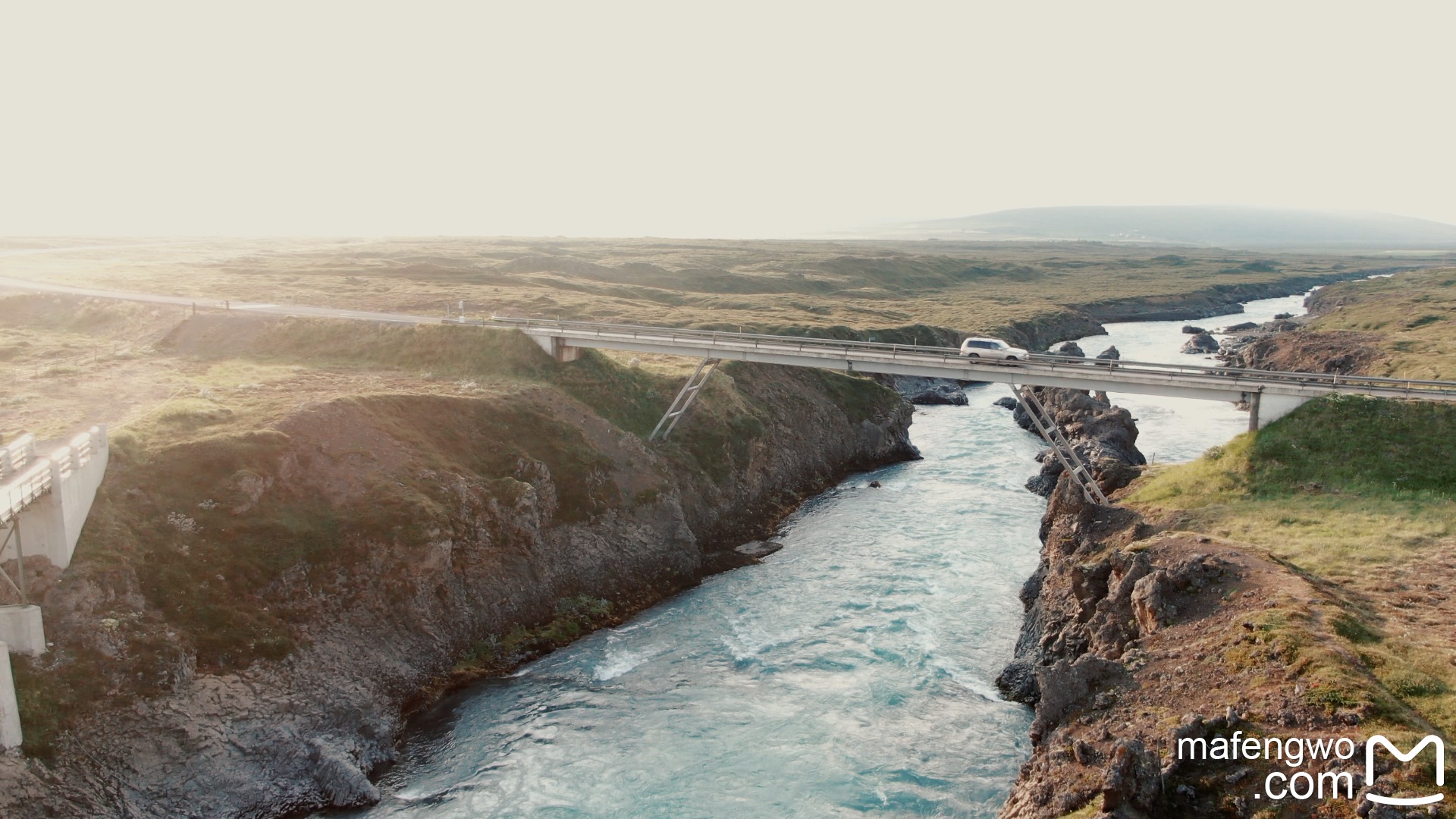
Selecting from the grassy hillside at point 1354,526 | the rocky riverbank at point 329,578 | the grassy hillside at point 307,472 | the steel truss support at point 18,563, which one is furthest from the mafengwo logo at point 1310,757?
the steel truss support at point 18,563

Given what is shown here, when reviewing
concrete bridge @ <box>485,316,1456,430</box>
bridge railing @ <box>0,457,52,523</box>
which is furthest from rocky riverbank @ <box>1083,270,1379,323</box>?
bridge railing @ <box>0,457,52,523</box>

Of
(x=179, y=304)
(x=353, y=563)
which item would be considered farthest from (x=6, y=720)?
(x=179, y=304)

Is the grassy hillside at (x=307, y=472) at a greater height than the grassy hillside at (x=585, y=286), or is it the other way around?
the grassy hillside at (x=585, y=286)

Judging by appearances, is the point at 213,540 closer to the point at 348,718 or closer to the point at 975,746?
the point at 348,718

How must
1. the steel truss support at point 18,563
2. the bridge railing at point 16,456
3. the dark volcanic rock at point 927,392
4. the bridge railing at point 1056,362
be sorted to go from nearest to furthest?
1. the bridge railing at point 16,456
2. the steel truss support at point 18,563
3. the bridge railing at point 1056,362
4. the dark volcanic rock at point 927,392

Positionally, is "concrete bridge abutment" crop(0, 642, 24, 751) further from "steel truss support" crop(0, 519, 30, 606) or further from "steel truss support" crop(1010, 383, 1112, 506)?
"steel truss support" crop(1010, 383, 1112, 506)

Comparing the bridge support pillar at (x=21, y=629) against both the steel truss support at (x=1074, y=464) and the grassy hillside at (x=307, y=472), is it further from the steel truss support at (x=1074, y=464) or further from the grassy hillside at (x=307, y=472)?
the steel truss support at (x=1074, y=464)
